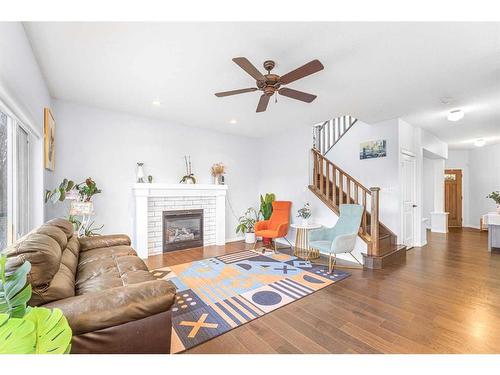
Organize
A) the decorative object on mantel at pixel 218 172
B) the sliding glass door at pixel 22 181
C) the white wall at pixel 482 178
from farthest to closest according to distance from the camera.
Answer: the white wall at pixel 482 178, the decorative object on mantel at pixel 218 172, the sliding glass door at pixel 22 181

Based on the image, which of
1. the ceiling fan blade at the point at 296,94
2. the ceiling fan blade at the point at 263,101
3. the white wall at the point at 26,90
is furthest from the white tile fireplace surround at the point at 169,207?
the ceiling fan blade at the point at 296,94

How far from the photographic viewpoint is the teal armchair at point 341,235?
3.41 metres

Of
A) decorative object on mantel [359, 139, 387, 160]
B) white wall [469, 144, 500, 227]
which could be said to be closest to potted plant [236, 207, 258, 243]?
decorative object on mantel [359, 139, 387, 160]

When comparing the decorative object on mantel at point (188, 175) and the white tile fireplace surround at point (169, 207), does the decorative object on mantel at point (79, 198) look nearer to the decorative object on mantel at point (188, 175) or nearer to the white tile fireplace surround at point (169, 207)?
the white tile fireplace surround at point (169, 207)

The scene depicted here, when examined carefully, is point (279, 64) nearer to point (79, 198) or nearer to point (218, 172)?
point (218, 172)

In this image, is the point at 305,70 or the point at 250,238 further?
the point at 250,238

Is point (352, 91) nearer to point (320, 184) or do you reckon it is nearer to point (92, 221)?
point (320, 184)

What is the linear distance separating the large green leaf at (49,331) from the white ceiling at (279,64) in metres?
2.14

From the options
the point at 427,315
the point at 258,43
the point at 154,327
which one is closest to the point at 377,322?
the point at 427,315

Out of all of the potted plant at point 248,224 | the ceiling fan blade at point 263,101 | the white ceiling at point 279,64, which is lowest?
the potted plant at point 248,224

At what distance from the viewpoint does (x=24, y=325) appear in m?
0.71

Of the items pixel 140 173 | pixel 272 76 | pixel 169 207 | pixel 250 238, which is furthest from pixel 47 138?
pixel 250 238

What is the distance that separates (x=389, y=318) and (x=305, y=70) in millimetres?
2427

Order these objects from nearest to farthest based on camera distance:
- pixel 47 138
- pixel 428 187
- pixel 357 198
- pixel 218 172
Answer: pixel 47 138
pixel 357 198
pixel 218 172
pixel 428 187
